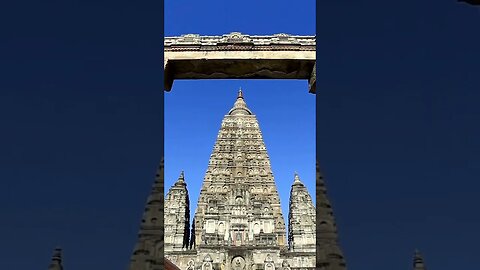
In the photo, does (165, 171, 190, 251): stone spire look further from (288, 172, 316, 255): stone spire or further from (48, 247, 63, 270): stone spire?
(48, 247, 63, 270): stone spire

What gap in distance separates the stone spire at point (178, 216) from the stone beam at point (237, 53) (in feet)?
99.2

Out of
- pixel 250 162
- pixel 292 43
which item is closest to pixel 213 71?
pixel 292 43

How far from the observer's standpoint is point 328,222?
5.98m

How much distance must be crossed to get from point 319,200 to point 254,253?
1228 inches

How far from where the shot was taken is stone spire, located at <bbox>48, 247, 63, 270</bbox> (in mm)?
5158

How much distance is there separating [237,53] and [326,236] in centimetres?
255

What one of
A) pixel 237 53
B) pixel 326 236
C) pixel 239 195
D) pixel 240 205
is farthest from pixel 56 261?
pixel 239 195

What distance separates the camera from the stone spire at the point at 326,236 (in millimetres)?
5762

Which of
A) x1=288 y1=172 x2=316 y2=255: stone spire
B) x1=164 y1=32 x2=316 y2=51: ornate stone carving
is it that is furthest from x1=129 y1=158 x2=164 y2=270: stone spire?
x1=288 y1=172 x2=316 y2=255: stone spire

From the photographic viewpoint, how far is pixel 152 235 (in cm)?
557

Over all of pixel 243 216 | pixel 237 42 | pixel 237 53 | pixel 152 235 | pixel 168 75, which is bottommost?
pixel 152 235

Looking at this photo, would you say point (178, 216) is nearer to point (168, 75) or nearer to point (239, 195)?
point (239, 195)

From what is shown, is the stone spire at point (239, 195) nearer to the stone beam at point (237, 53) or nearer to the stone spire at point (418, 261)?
the stone beam at point (237, 53)

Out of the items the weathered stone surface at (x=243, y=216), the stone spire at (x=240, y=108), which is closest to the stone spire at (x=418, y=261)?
the weathered stone surface at (x=243, y=216)
